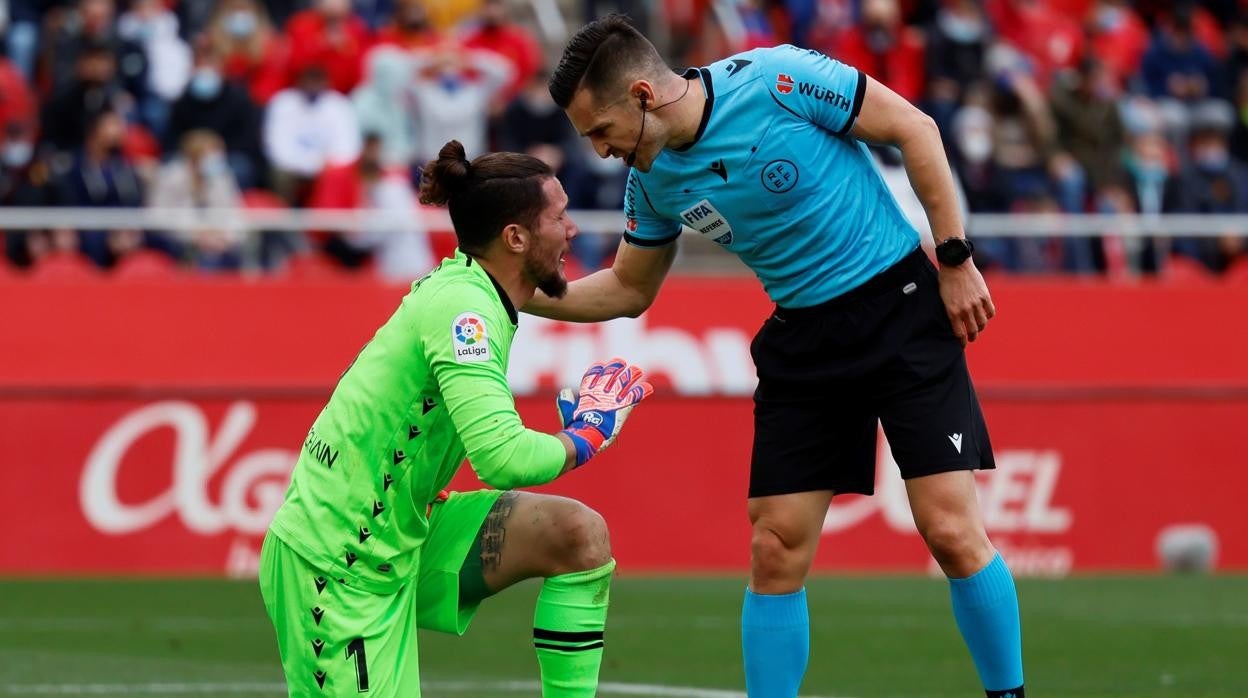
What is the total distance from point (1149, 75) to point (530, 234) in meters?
15.0

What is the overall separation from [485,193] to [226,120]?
10.4 metres

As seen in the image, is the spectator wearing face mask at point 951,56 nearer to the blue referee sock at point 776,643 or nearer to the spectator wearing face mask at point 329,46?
the spectator wearing face mask at point 329,46

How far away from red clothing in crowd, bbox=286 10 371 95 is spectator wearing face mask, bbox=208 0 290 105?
147mm

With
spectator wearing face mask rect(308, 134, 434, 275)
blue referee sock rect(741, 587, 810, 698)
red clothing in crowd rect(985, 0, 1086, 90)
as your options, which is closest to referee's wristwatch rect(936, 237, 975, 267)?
blue referee sock rect(741, 587, 810, 698)

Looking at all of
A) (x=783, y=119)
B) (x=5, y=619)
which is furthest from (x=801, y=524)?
(x=5, y=619)

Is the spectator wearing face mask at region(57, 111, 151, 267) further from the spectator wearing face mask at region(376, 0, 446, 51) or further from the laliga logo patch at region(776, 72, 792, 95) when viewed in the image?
the laliga logo patch at region(776, 72, 792, 95)

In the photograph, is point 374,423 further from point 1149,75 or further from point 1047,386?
point 1149,75

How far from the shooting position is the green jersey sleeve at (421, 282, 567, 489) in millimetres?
5520

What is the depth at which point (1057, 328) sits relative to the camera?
15781mm

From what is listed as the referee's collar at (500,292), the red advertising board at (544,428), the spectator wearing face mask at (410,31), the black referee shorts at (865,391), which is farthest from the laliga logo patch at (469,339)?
the spectator wearing face mask at (410,31)

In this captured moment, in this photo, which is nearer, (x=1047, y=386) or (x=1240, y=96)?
(x=1047, y=386)

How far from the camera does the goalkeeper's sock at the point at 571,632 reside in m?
5.99

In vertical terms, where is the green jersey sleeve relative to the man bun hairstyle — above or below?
below

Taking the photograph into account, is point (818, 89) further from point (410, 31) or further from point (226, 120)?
point (410, 31)
